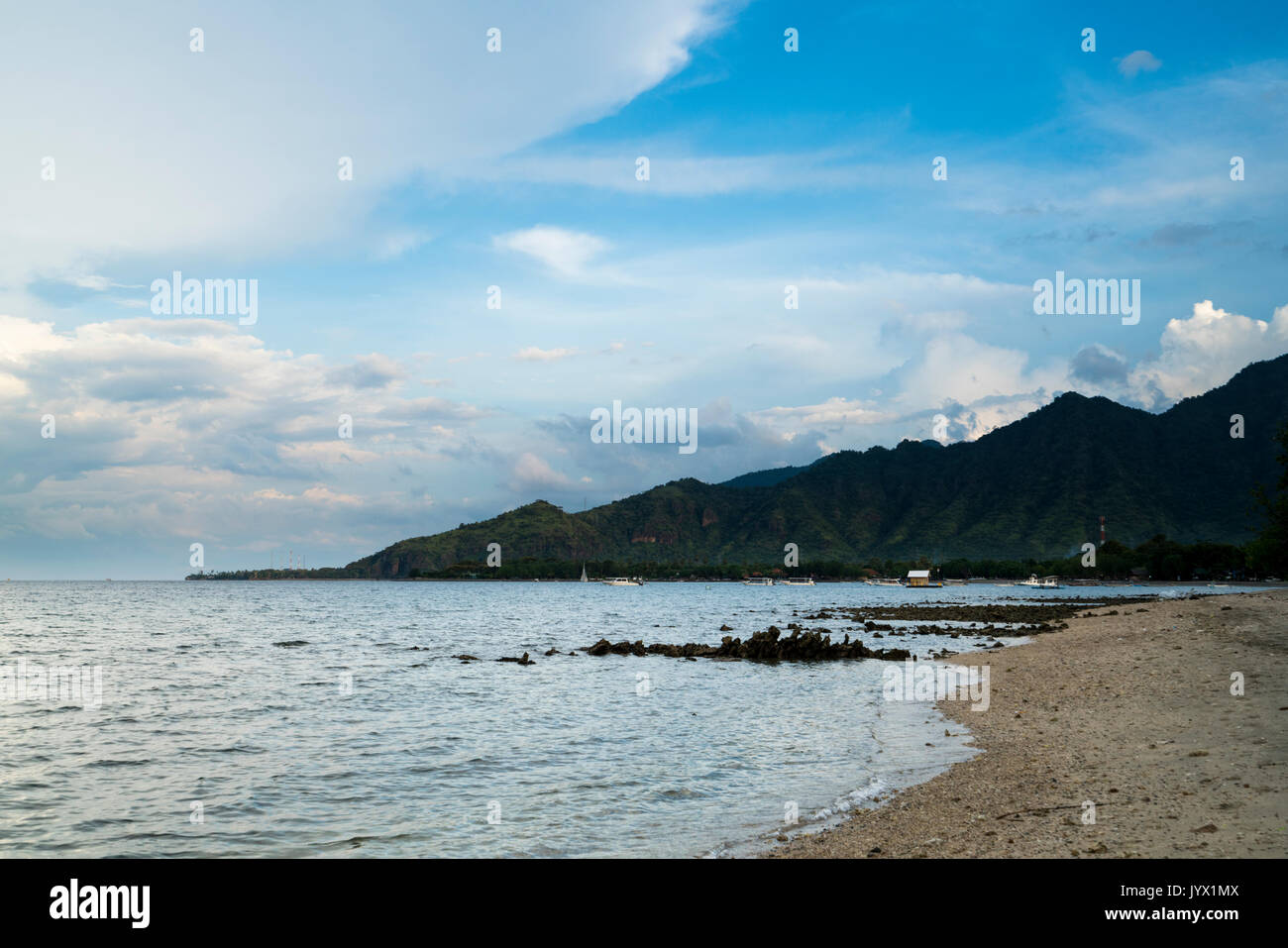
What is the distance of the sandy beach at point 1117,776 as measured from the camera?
443 inches

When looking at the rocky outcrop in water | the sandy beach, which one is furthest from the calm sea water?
the rocky outcrop in water

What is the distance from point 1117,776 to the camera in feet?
49.2

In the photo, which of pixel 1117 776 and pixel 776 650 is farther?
pixel 776 650

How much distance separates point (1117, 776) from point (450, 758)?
16519mm

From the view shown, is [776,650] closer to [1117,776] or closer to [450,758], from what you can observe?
[450,758]

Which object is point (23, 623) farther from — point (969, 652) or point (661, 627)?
point (969, 652)

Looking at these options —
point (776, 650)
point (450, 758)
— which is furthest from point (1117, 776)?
point (776, 650)

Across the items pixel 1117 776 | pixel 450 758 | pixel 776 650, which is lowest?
pixel 776 650

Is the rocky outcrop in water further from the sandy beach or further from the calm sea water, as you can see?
the sandy beach

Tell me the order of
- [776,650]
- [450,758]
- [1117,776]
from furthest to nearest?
[776,650], [450,758], [1117,776]

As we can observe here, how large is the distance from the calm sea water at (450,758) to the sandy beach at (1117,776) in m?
1.57

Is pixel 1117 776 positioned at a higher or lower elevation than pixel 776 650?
higher

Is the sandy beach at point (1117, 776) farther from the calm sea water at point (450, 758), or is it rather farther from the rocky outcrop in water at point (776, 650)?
the rocky outcrop in water at point (776, 650)
